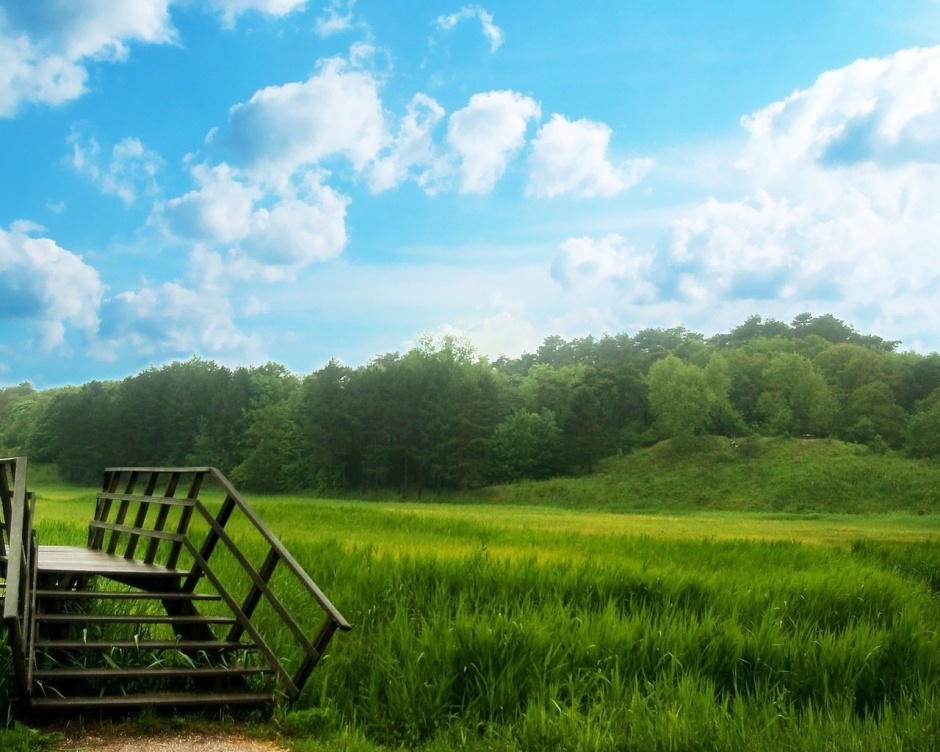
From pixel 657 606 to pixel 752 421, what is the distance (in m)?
95.2

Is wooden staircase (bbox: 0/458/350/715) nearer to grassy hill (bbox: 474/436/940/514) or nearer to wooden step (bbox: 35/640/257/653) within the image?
wooden step (bbox: 35/640/257/653)

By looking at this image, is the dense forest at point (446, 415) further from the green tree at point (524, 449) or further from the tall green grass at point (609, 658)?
the tall green grass at point (609, 658)

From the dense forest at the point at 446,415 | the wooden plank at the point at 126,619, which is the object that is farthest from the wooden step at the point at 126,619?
the dense forest at the point at 446,415

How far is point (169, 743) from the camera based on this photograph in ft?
26.5

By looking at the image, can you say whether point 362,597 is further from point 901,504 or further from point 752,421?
point 752,421

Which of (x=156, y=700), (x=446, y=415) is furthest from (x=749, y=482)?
(x=156, y=700)

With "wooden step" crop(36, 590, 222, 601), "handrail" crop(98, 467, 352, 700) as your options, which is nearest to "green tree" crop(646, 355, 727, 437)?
"handrail" crop(98, 467, 352, 700)

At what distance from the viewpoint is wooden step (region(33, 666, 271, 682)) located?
8.64 meters

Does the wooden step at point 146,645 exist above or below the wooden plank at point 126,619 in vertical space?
below

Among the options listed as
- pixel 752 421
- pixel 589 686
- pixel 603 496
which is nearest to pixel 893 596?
pixel 589 686

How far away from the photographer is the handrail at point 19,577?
783cm

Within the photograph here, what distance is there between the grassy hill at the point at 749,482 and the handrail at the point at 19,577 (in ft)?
188

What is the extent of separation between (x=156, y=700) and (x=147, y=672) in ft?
1.12

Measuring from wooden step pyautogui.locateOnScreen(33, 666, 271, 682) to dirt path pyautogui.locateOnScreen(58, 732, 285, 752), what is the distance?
2.13ft
